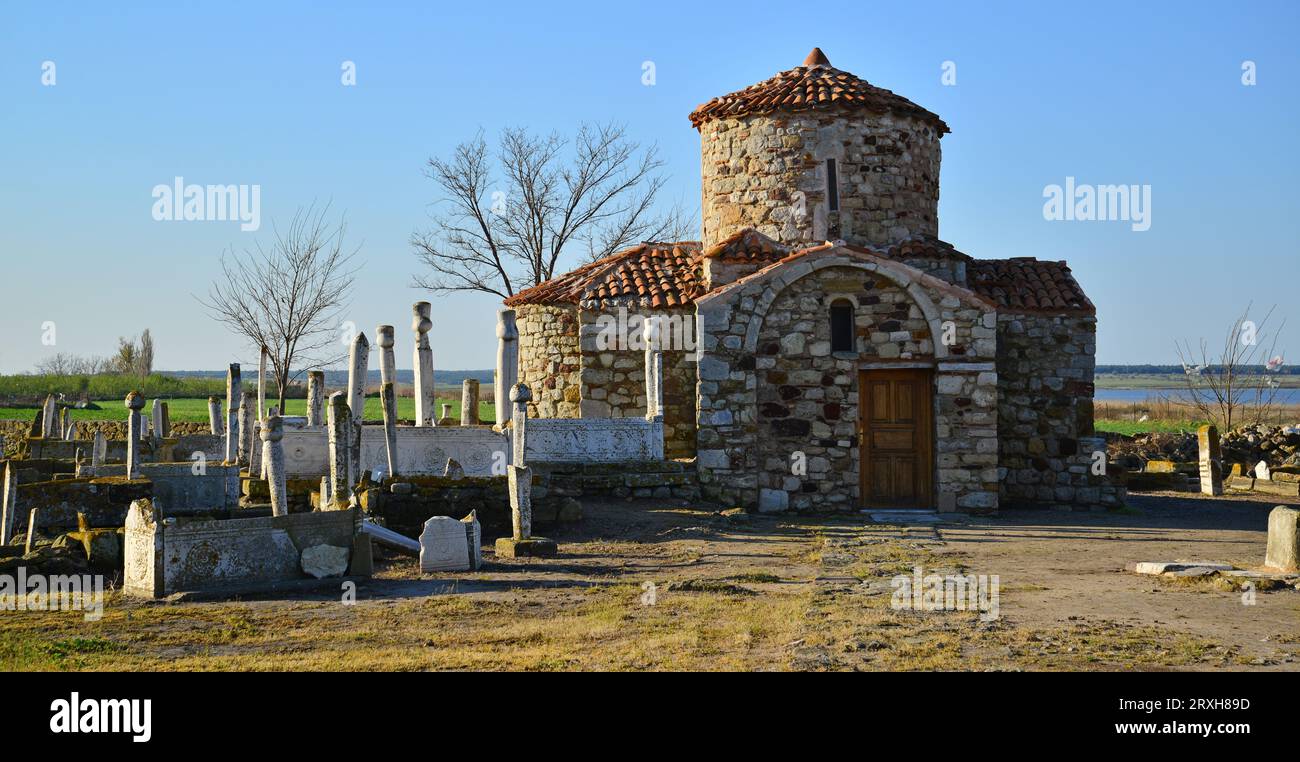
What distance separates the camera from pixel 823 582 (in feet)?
43.2

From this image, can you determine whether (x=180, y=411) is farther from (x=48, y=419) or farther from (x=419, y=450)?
(x=419, y=450)

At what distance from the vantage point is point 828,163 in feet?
71.8

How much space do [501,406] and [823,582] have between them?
813 centimetres

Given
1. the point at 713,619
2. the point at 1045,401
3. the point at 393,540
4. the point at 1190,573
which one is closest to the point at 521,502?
the point at 393,540

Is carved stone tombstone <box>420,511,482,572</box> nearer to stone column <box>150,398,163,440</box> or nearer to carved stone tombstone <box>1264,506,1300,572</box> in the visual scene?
carved stone tombstone <box>1264,506,1300,572</box>

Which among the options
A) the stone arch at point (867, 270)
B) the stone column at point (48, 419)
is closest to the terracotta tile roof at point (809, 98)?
the stone arch at point (867, 270)

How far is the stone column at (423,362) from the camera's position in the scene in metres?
20.1

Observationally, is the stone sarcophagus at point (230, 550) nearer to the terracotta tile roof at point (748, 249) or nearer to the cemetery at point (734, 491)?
the cemetery at point (734, 491)

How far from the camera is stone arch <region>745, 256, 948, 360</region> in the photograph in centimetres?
1981

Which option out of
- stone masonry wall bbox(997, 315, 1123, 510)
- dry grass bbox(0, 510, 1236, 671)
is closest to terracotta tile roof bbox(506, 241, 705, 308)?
stone masonry wall bbox(997, 315, 1123, 510)

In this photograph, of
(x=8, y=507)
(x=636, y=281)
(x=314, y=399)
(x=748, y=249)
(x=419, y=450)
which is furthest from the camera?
(x=636, y=281)

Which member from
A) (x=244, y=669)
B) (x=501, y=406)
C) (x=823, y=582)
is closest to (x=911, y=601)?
(x=823, y=582)

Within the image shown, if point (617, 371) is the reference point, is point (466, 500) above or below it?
below

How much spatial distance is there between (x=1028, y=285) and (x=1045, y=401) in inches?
93.0
